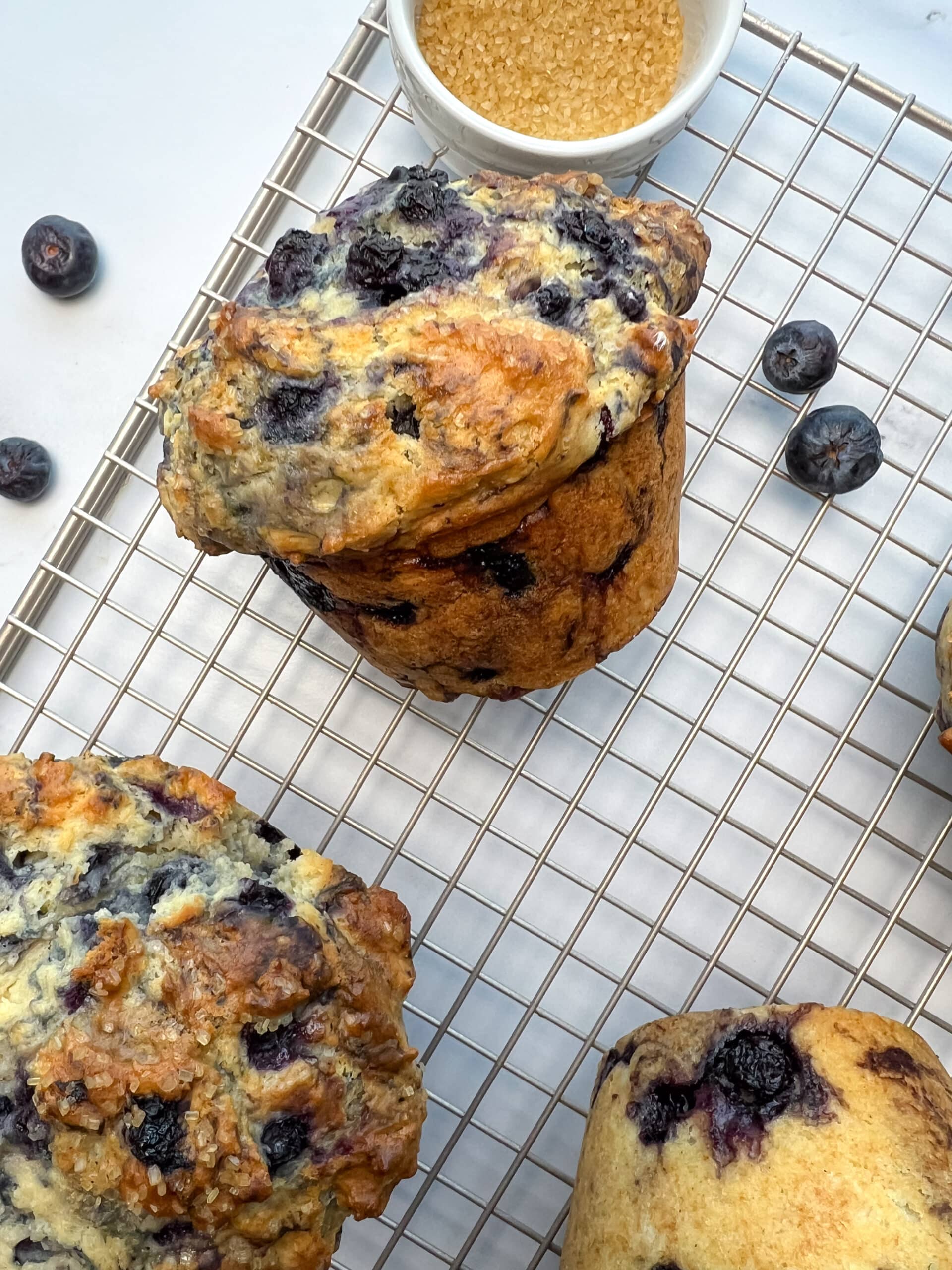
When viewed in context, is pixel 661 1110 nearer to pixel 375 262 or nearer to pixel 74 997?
pixel 74 997

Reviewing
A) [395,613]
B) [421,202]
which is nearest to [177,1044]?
[395,613]

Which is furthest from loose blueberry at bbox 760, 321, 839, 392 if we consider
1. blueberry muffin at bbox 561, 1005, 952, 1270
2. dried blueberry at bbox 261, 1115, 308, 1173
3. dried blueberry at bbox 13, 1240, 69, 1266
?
dried blueberry at bbox 13, 1240, 69, 1266

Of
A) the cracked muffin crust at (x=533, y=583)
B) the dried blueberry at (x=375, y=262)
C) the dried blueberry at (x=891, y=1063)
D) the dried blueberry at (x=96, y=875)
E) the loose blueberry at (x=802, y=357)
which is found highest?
the loose blueberry at (x=802, y=357)

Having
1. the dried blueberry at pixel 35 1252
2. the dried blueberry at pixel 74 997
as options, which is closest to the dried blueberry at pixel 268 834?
the dried blueberry at pixel 74 997

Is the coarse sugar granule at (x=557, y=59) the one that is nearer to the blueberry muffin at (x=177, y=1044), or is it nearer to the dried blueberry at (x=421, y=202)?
the dried blueberry at (x=421, y=202)

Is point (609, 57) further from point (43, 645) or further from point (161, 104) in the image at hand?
point (43, 645)

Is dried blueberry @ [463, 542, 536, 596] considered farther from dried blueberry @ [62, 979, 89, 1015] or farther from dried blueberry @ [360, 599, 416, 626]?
dried blueberry @ [62, 979, 89, 1015]
